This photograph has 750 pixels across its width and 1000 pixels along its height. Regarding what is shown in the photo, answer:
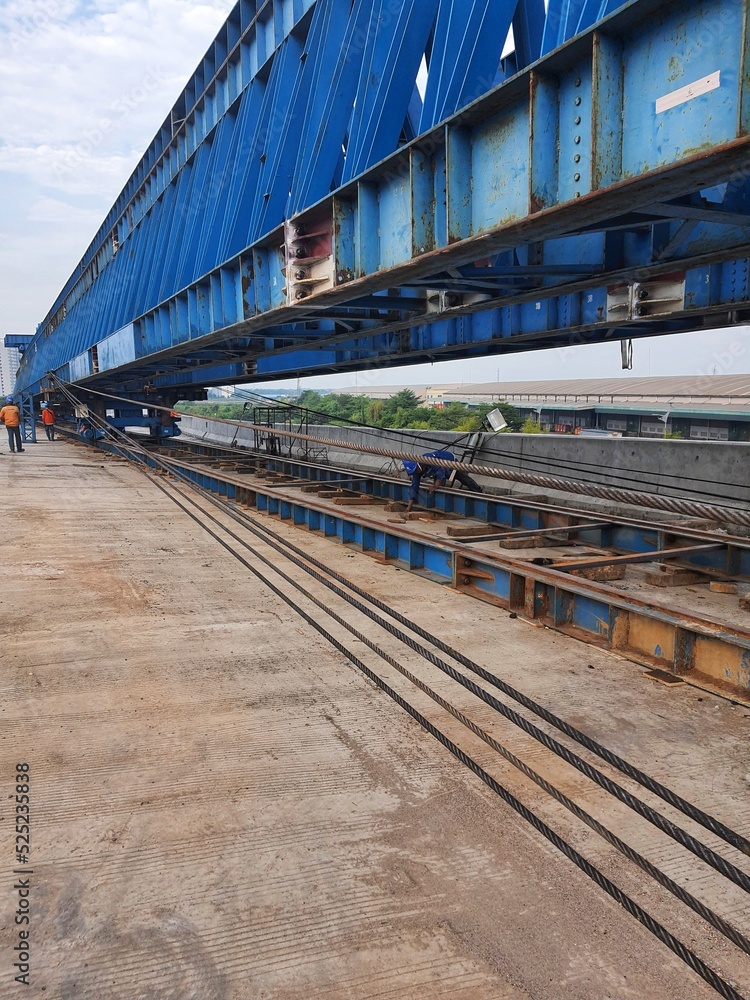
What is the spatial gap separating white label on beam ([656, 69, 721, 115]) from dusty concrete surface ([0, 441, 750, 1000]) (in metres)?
3.28

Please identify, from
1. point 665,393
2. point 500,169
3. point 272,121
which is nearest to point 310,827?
point 500,169

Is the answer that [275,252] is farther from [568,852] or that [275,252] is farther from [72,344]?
[72,344]

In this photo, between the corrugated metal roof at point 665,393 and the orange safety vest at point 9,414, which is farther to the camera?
the corrugated metal roof at point 665,393

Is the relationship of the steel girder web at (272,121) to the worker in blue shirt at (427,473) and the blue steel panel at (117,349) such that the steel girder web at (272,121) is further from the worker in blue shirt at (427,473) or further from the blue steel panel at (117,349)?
Answer: the worker in blue shirt at (427,473)

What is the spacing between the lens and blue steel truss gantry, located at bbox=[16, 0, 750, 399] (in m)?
3.11

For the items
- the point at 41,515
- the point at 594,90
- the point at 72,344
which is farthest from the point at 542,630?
the point at 72,344

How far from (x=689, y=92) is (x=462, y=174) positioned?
5.62 feet

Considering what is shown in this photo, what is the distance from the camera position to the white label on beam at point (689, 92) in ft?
9.13

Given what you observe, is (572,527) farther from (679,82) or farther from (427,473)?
(679,82)

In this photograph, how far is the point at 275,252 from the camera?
743 cm

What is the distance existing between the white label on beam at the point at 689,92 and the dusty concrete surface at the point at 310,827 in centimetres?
328

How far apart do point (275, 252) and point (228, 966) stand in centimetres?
700

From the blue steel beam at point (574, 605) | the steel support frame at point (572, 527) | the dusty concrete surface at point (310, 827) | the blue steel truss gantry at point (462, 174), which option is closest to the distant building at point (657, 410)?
the steel support frame at point (572, 527)

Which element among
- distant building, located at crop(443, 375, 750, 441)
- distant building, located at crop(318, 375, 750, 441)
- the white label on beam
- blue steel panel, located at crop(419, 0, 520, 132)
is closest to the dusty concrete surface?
the white label on beam
